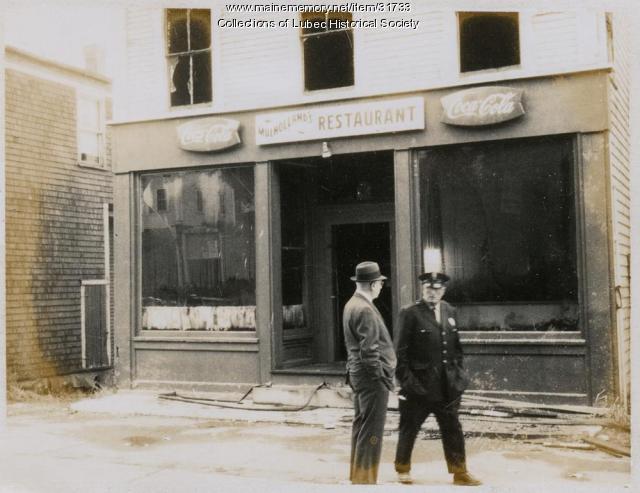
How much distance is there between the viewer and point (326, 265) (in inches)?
472

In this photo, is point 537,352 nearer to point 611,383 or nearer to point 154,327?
point 611,383

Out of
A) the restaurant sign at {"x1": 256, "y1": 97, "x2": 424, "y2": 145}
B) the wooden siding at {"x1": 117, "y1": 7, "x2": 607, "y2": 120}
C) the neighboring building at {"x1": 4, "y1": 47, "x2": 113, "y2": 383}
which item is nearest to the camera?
the wooden siding at {"x1": 117, "y1": 7, "x2": 607, "y2": 120}

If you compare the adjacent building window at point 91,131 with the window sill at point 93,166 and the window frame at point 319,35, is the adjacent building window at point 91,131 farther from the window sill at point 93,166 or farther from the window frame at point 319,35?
the window frame at point 319,35

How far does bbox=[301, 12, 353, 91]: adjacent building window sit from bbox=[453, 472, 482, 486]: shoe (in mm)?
5926

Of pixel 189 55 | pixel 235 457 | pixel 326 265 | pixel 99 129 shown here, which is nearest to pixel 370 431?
pixel 235 457

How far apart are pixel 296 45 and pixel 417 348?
227 inches

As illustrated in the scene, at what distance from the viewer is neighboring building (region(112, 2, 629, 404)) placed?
9.23 m

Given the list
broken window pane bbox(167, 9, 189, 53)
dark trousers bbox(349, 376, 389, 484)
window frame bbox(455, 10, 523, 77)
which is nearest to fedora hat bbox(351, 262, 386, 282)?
dark trousers bbox(349, 376, 389, 484)

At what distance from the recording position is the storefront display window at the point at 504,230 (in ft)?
30.6

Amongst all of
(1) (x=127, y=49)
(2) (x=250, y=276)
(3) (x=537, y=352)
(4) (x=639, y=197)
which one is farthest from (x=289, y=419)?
(1) (x=127, y=49)

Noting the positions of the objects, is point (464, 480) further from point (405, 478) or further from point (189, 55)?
point (189, 55)

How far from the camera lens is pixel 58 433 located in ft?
29.8

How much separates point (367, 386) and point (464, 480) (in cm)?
117

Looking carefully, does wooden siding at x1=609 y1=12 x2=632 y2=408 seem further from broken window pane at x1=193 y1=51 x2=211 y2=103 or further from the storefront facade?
broken window pane at x1=193 y1=51 x2=211 y2=103
